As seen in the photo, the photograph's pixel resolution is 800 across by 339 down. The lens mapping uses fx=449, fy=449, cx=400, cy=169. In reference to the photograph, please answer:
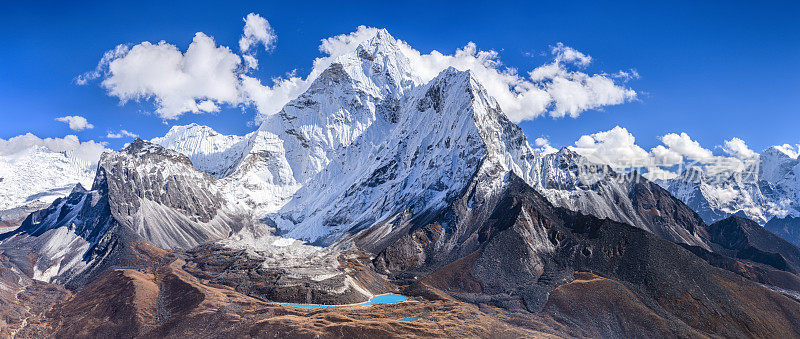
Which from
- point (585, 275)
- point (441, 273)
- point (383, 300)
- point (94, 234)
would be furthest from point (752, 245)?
point (94, 234)

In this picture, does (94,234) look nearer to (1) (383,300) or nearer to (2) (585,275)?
(1) (383,300)

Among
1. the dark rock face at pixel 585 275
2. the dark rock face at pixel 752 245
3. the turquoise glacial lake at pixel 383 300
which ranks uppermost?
the dark rock face at pixel 752 245

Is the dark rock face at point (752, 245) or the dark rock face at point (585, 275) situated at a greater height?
the dark rock face at point (752, 245)

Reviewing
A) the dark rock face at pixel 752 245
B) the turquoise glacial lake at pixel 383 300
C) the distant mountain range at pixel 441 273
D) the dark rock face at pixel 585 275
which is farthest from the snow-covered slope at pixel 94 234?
the dark rock face at pixel 752 245

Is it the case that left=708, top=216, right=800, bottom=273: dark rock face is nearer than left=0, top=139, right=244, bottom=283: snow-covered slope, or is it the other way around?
left=708, top=216, right=800, bottom=273: dark rock face

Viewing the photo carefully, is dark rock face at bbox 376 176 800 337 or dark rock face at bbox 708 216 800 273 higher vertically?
dark rock face at bbox 708 216 800 273

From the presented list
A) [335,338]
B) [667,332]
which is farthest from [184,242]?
[667,332]

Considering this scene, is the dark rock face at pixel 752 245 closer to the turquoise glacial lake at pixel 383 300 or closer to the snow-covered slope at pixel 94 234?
the turquoise glacial lake at pixel 383 300

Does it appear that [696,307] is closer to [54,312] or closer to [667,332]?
[667,332]

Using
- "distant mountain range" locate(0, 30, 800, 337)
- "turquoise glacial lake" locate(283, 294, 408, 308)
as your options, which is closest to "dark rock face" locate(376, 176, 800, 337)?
"distant mountain range" locate(0, 30, 800, 337)

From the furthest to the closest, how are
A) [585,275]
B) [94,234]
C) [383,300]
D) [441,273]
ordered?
[94,234], [441,273], [383,300], [585,275]

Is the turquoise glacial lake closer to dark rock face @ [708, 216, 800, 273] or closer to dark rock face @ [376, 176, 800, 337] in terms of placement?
dark rock face @ [376, 176, 800, 337]
